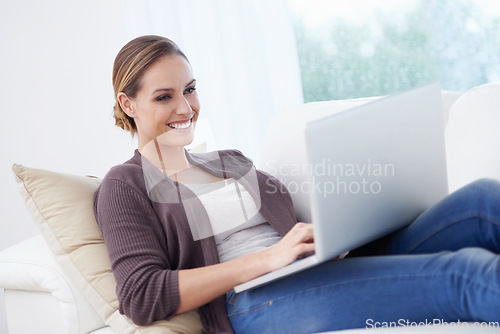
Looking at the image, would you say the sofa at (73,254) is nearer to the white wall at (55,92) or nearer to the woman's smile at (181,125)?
the woman's smile at (181,125)

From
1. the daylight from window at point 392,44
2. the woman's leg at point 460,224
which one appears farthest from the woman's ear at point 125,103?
the daylight from window at point 392,44

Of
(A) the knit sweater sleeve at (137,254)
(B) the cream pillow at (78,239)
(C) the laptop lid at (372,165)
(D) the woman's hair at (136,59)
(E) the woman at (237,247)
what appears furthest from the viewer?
(D) the woman's hair at (136,59)

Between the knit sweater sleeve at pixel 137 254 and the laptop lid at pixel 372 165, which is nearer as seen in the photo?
the laptop lid at pixel 372 165

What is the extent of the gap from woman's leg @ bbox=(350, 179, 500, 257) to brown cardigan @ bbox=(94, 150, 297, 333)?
35 centimetres

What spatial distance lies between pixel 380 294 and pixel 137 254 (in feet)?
1.73

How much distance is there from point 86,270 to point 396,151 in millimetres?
785

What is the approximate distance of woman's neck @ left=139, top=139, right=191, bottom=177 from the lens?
1533 millimetres

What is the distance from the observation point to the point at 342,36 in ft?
11.6

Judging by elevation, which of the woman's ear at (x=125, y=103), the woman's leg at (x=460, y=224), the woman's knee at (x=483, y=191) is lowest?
the woman's leg at (x=460, y=224)

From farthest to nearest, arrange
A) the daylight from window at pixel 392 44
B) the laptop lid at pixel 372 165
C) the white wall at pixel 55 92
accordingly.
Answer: the daylight from window at pixel 392 44
the white wall at pixel 55 92
the laptop lid at pixel 372 165

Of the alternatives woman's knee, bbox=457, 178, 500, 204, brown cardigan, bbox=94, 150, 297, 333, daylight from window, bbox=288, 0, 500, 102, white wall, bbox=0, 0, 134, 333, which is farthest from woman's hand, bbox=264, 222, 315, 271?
daylight from window, bbox=288, 0, 500, 102

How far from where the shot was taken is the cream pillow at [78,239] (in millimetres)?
1291

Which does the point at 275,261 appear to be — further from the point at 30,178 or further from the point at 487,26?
the point at 487,26

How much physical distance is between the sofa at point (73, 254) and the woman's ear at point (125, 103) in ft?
0.73
